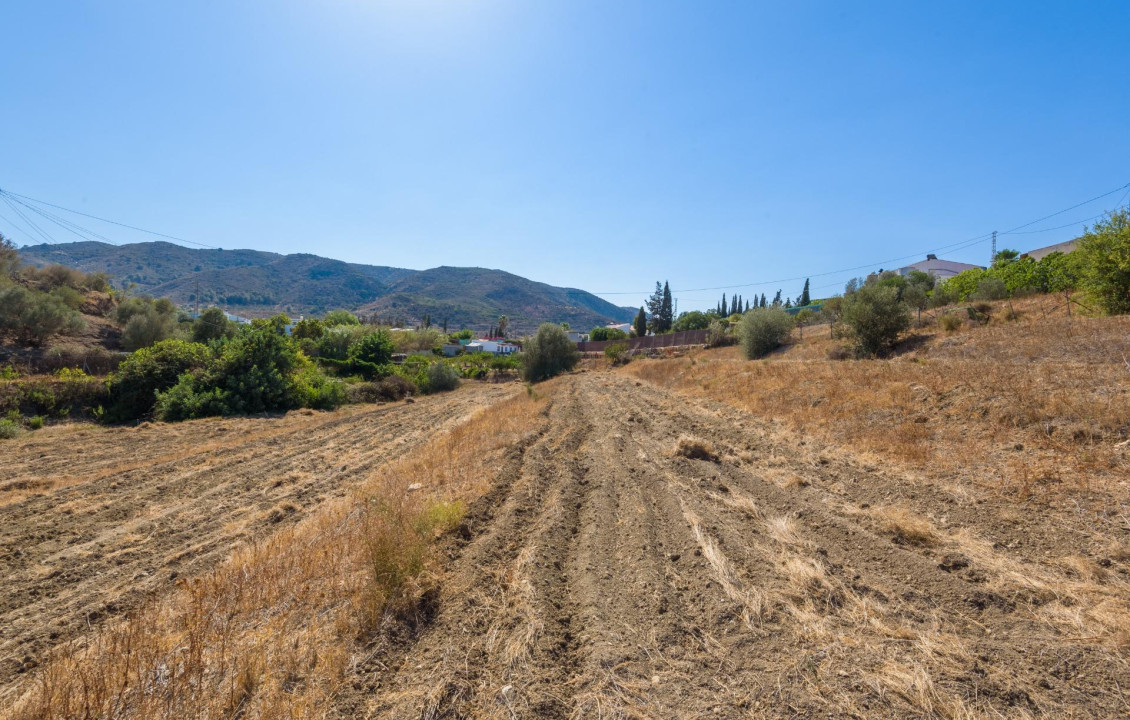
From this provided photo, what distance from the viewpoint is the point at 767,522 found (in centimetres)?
618

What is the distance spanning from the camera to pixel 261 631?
407cm

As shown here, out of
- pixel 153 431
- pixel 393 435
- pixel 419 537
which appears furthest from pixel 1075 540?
pixel 153 431

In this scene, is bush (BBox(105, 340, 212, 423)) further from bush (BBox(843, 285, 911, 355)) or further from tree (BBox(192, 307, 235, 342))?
bush (BBox(843, 285, 911, 355))

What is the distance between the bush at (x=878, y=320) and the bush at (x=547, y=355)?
84.6 ft

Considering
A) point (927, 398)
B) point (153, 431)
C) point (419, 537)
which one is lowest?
point (153, 431)

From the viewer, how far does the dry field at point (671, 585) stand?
3.06 m

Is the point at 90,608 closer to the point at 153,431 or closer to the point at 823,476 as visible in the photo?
the point at 823,476

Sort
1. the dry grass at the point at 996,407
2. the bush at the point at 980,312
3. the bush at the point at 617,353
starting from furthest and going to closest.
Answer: the bush at the point at 617,353 → the bush at the point at 980,312 → the dry grass at the point at 996,407

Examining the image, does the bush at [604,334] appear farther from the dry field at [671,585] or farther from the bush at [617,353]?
the dry field at [671,585]

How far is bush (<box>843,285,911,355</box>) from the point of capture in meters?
21.7

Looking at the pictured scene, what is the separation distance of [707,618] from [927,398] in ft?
30.9

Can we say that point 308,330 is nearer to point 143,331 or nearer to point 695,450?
point 143,331

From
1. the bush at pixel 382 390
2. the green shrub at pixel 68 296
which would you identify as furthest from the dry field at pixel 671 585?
the green shrub at pixel 68 296

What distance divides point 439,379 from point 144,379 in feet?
67.9
